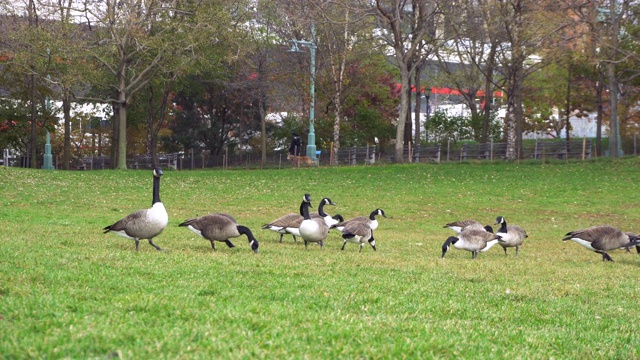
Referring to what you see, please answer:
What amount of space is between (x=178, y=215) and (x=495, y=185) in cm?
1799

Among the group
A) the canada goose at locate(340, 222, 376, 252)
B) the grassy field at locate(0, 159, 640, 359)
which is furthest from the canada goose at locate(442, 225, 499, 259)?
the canada goose at locate(340, 222, 376, 252)

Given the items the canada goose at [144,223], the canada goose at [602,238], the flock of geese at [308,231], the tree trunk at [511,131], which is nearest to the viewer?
the canada goose at [144,223]

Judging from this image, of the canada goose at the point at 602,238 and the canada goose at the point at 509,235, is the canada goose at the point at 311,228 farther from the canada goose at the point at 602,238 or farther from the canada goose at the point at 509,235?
the canada goose at the point at 602,238

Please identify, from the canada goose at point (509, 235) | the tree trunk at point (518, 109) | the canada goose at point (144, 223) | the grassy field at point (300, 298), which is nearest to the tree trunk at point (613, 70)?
the tree trunk at point (518, 109)

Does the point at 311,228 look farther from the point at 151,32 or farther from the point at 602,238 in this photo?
the point at 151,32

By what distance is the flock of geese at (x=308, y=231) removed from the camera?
14.6 meters

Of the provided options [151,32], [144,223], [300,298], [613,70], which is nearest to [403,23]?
[613,70]

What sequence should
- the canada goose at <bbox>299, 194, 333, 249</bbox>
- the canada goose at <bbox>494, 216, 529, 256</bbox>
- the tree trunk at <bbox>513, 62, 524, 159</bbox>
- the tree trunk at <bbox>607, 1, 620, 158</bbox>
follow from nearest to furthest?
the canada goose at <bbox>299, 194, 333, 249</bbox> < the canada goose at <bbox>494, 216, 529, 256</bbox> < the tree trunk at <bbox>607, 1, 620, 158</bbox> < the tree trunk at <bbox>513, 62, 524, 159</bbox>

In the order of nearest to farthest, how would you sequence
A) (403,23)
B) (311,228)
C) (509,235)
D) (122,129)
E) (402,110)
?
(311,228)
(509,235)
(122,129)
(402,110)
(403,23)

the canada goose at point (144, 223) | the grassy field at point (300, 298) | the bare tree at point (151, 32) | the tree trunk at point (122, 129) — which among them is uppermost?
the bare tree at point (151, 32)

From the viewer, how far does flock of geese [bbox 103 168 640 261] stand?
47.9 feet

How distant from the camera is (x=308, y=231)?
1706cm

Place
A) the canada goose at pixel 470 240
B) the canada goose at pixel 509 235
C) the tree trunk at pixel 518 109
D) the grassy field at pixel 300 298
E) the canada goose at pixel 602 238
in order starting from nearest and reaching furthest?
1. the grassy field at pixel 300 298
2. the canada goose at pixel 470 240
3. the canada goose at pixel 602 238
4. the canada goose at pixel 509 235
5. the tree trunk at pixel 518 109

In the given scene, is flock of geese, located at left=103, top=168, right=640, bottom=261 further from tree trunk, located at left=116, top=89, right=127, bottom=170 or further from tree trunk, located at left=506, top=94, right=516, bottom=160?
tree trunk, located at left=506, top=94, right=516, bottom=160
